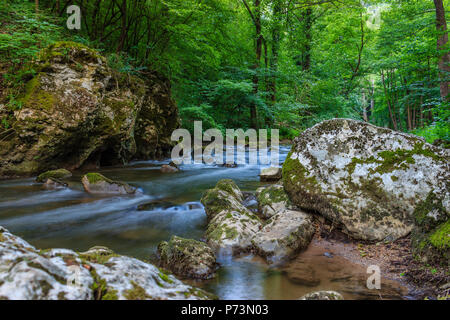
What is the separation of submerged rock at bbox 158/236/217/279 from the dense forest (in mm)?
5832

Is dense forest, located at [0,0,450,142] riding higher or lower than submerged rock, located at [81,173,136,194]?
higher

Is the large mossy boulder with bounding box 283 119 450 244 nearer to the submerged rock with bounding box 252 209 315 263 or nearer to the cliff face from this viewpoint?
the submerged rock with bounding box 252 209 315 263

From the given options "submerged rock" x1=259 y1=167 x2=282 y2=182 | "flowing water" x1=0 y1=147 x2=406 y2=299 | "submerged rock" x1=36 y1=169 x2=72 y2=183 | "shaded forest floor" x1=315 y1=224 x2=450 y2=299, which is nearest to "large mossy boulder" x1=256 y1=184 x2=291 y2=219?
"shaded forest floor" x1=315 y1=224 x2=450 y2=299

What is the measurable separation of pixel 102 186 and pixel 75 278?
4.58 m

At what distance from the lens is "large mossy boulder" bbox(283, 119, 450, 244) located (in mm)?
2877

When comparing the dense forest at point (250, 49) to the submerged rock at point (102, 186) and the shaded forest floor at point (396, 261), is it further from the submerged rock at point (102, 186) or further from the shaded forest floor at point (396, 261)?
the shaded forest floor at point (396, 261)

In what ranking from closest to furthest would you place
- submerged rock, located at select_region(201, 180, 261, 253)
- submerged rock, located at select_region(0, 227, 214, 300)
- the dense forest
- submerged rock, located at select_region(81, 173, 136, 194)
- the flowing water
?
submerged rock, located at select_region(0, 227, 214, 300)
the flowing water
submerged rock, located at select_region(201, 180, 261, 253)
submerged rock, located at select_region(81, 173, 136, 194)
the dense forest

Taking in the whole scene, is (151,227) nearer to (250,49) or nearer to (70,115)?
(70,115)

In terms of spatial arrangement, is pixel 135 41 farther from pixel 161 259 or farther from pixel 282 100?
pixel 161 259

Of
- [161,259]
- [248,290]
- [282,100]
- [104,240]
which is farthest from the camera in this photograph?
[282,100]

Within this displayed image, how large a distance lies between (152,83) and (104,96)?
3035 mm

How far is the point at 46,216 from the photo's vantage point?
169 inches

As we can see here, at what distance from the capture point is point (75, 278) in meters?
1.38

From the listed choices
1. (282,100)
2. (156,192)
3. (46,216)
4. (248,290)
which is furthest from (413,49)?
(46,216)
